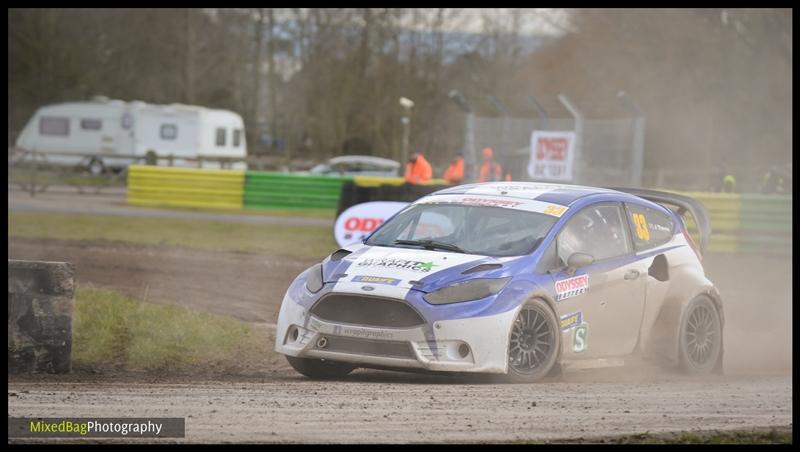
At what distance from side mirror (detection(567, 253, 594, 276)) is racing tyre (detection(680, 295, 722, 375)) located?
1344mm

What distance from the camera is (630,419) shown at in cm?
672

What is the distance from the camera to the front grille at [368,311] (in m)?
7.60

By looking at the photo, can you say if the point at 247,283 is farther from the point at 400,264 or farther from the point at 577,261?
the point at 577,261

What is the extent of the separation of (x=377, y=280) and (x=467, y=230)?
3.51 feet

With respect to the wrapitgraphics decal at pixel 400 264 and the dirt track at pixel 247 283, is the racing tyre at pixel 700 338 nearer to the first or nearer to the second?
the dirt track at pixel 247 283

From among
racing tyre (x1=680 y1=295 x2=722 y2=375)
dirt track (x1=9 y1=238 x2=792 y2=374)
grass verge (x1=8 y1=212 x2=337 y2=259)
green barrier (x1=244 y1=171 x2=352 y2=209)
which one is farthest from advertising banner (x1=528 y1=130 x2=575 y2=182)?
racing tyre (x1=680 y1=295 x2=722 y2=375)

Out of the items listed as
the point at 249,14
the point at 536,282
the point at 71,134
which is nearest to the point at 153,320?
the point at 536,282

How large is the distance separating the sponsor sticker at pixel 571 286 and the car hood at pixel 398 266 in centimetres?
53

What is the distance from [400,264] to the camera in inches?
311

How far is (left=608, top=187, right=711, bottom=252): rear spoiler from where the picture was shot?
10.1m

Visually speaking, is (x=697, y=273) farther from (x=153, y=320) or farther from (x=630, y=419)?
(x=153, y=320)

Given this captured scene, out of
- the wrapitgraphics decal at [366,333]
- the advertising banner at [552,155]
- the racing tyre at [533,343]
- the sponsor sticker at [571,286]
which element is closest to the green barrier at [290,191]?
the advertising banner at [552,155]

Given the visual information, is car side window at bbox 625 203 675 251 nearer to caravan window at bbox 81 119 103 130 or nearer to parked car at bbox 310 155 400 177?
parked car at bbox 310 155 400 177

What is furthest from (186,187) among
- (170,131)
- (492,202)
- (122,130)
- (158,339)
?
(492,202)
